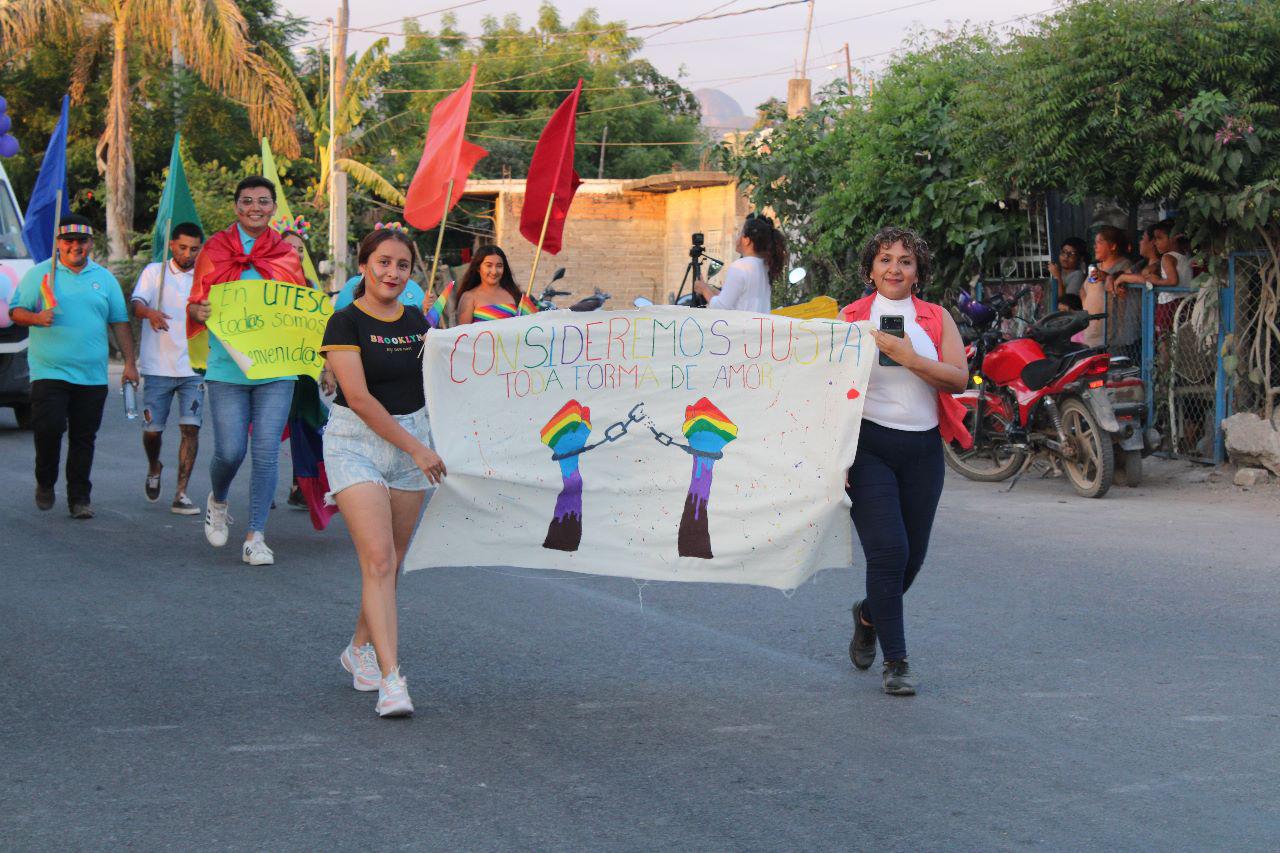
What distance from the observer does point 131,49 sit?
31906mm

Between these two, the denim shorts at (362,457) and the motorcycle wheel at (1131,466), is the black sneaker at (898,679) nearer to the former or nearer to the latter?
the denim shorts at (362,457)

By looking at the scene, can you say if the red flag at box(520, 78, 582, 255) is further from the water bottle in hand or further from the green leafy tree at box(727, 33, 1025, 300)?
the green leafy tree at box(727, 33, 1025, 300)

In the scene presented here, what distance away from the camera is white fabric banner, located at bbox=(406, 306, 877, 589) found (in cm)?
550

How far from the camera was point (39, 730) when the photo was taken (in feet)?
16.4

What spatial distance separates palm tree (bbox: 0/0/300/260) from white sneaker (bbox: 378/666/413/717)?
2453 centimetres

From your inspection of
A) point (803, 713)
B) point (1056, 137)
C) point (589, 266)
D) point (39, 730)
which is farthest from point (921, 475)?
point (589, 266)

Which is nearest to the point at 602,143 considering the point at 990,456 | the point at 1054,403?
the point at 990,456

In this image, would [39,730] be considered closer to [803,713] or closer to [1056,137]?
[803,713]

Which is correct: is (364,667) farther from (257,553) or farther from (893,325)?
(257,553)

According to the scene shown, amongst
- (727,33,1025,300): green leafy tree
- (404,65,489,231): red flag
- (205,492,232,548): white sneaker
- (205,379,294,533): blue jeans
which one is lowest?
(205,492,232,548): white sneaker

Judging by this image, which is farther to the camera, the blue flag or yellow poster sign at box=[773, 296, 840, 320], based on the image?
the blue flag

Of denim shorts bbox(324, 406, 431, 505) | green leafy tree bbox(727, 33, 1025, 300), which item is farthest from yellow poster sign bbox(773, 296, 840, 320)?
green leafy tree bbox(727, 33, 1025, 300)

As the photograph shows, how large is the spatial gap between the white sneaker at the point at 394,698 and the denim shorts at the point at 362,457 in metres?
0.67

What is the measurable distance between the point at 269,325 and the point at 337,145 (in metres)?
22.7
